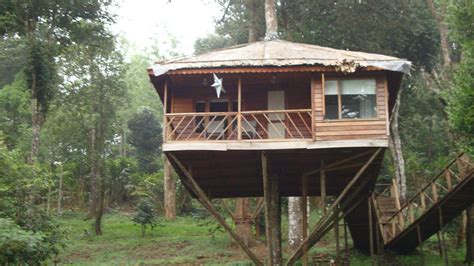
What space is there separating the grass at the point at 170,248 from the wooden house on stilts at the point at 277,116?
5.45 metres

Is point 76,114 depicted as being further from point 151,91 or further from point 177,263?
point 151,91

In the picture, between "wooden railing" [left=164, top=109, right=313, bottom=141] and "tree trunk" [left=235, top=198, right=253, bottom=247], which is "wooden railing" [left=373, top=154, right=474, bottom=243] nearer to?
"wooden railing" [left=164, top=109, right=313, bottom=141]

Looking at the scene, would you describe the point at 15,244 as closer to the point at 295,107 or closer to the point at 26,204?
the point at 26,204

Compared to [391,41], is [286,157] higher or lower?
lower

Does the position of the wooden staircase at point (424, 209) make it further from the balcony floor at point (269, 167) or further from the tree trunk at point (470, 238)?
the balcony floor at point (269, 167)

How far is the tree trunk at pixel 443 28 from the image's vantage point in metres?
23.6

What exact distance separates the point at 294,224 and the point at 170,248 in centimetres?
612

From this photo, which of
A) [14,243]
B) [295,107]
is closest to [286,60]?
[295,107]

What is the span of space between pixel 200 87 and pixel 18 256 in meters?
6.69

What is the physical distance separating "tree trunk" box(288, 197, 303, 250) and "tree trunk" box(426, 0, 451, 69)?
8843 mm

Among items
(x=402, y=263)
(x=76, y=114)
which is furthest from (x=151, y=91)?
(x=402, y=263)

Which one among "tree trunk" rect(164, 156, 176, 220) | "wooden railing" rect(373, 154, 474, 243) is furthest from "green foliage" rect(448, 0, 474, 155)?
"tree trunk" rect(164, 156, 176, 220)

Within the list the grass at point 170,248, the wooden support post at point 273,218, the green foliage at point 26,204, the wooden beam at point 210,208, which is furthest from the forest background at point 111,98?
the wooden support post at point 273,218

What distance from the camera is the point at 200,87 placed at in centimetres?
1596
